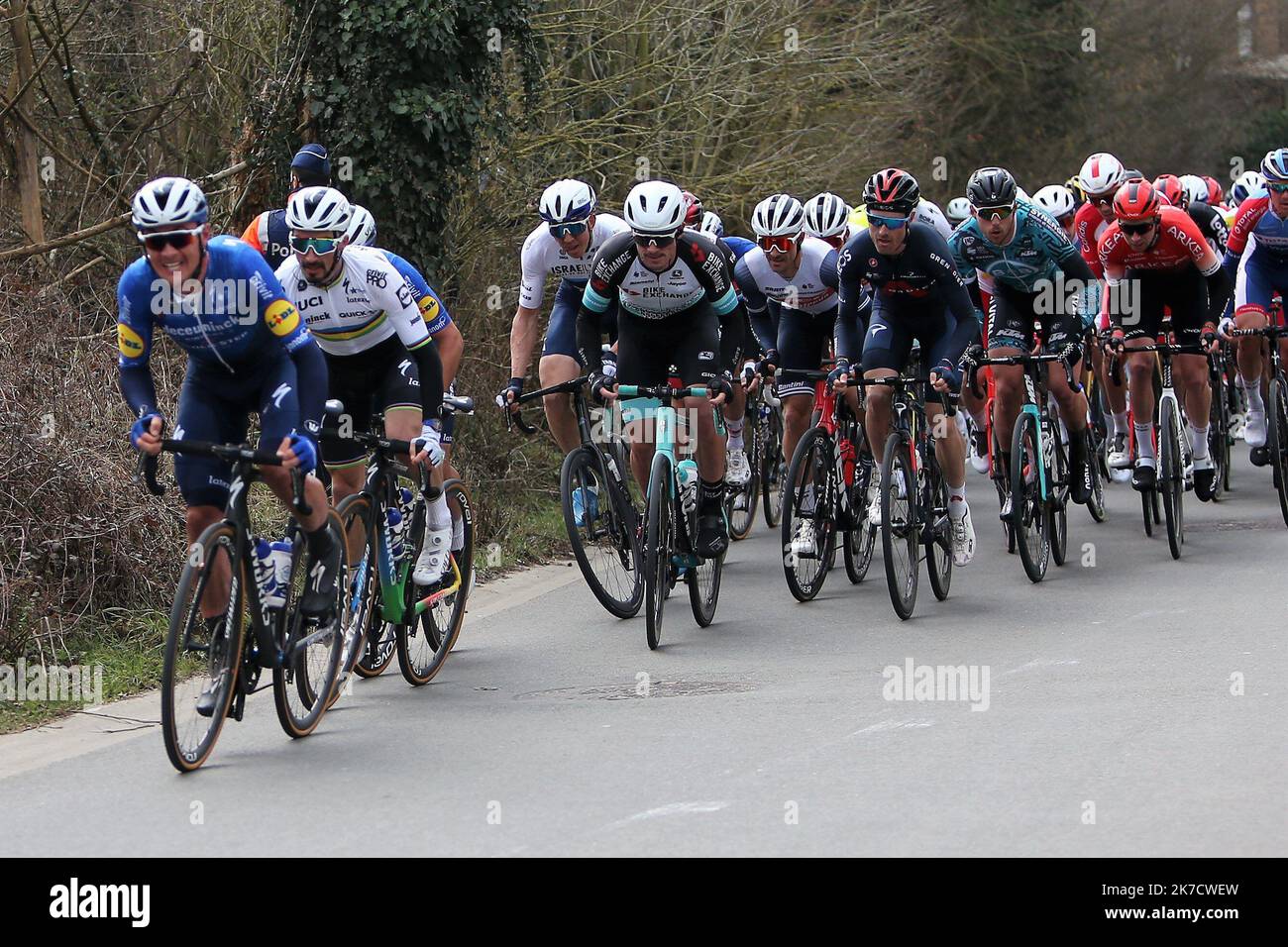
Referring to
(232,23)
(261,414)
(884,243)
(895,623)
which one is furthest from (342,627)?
(232,23)

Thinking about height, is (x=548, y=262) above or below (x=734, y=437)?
above

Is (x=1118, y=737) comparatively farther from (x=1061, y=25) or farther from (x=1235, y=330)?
(x=1061, y=25)

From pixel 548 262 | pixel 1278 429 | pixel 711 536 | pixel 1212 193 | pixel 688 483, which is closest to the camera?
pixel 688 483

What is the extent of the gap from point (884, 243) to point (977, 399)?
11.6 feet

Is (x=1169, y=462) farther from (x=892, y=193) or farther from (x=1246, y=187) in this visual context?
(x=1246, y=187)

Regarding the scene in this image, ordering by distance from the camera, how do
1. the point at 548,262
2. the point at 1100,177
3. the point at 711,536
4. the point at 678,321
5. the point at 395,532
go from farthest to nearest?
1. the point at 1100,177
2. the point at 548,262
3. the point at 678,321
4. the point at 711,536
5. the point at 395,532

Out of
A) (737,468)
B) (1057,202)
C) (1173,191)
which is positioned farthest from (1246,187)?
(737,468)

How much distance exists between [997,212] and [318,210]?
462 cm

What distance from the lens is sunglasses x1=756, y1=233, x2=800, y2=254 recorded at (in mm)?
10992

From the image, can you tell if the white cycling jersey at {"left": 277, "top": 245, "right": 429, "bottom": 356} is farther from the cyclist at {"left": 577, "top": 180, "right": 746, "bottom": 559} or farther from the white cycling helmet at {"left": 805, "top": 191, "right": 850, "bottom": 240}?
the white cycling helmet at {"left": 805, "top": 191, "right": 850, "bottom": 240}

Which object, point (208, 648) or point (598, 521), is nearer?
point (208, 648)

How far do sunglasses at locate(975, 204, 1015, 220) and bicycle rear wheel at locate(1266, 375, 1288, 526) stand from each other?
8.57 feet

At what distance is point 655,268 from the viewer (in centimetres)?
948

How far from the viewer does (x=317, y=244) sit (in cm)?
767
